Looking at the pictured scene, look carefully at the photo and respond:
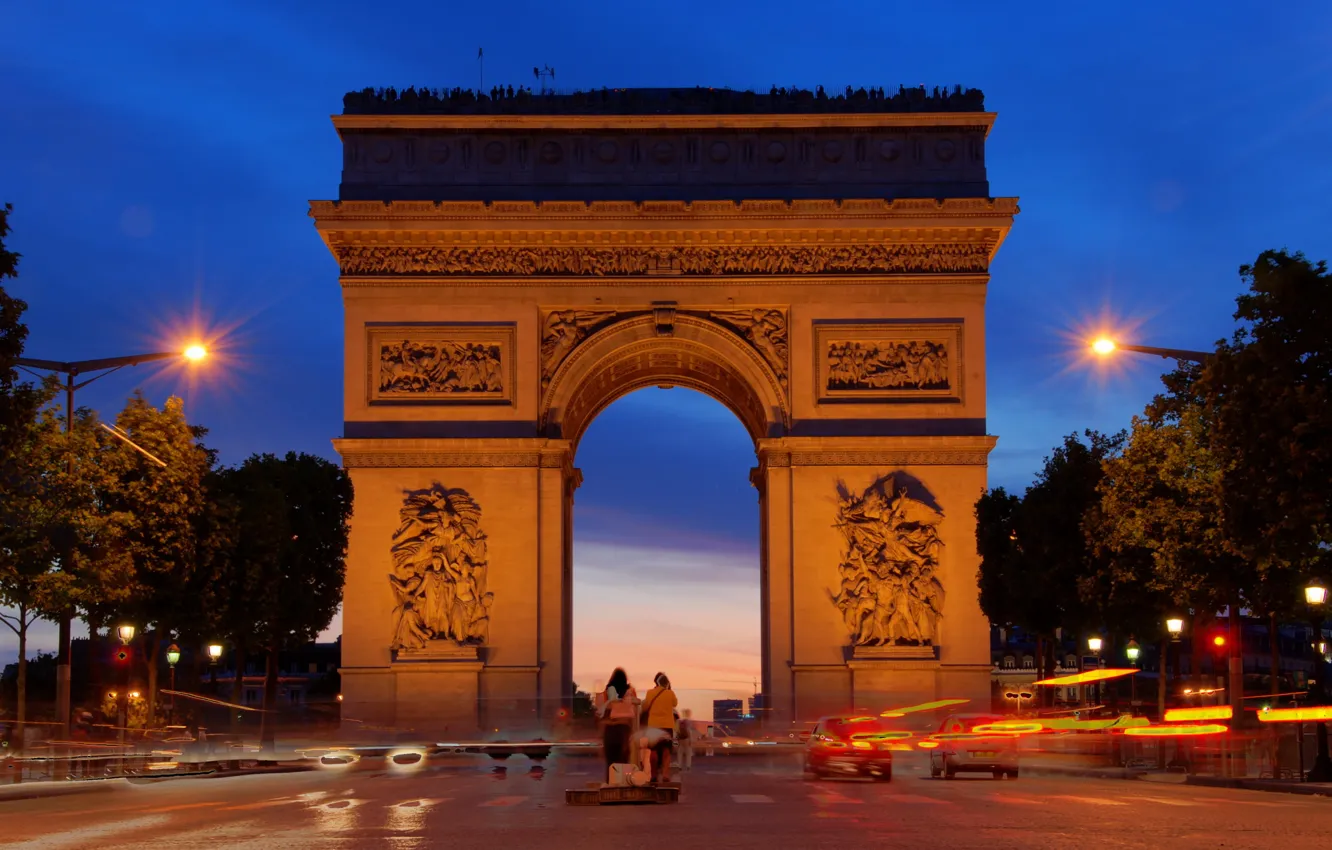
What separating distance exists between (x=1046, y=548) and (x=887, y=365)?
7119 millimetres

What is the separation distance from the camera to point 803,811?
2181 centimetres

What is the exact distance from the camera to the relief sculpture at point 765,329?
5277cm

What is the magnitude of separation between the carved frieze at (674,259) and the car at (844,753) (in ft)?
67.5

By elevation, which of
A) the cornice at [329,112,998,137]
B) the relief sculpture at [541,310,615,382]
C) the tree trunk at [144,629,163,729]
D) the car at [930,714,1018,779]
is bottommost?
the car at [930,714,1018,779]

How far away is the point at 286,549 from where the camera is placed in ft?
189

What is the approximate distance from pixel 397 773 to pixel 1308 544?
20897 millimetres

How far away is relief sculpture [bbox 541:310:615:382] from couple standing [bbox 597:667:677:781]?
27.7 meters

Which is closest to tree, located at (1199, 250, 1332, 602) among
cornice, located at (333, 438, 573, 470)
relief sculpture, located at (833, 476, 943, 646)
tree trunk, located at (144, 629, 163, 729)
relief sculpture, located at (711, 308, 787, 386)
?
relief sculpture, located at (833, 476, 943, 646)

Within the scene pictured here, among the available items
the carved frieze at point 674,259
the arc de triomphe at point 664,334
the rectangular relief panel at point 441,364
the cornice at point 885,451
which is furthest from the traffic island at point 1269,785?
the rectangular relief panel at point 441,364

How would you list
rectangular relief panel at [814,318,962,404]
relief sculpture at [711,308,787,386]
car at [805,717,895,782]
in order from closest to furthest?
car at [805,717,895,782]
rectangular relief panel at [814,318,962,404]
relief sculpture at [711,308,787,386]

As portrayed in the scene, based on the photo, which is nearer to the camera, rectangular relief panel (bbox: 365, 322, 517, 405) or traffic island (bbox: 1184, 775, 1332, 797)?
traffic island (bbox: 1184, 775, 1332, 797)

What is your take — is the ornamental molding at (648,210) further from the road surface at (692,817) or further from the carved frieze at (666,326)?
the road surface at (692,817)

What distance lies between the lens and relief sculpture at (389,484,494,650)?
5103 cm

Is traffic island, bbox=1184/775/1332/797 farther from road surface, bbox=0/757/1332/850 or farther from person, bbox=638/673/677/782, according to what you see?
person, bbox=638/673/677/782
